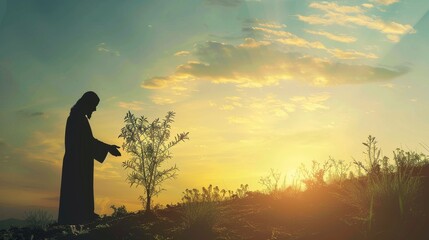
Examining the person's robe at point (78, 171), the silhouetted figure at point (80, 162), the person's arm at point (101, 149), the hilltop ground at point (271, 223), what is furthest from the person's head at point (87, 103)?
the hilltop ground at point (271, 223)

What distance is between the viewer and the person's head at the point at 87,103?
14898mm

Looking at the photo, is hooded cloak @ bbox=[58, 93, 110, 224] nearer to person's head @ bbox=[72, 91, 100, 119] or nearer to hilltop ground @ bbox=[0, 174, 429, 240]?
person's head @ bbox=[72, 91, 100, 119]

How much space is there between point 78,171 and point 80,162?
27 cm

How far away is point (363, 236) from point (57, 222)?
9866 millimetres

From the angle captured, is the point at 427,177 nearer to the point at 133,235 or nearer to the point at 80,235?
the point at 133,235

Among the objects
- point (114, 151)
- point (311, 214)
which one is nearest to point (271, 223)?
point (311, 214)

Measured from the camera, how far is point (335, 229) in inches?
361

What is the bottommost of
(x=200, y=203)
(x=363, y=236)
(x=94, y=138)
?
(x=363, y=236)

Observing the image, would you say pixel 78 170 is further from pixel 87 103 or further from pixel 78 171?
pixel 87 103

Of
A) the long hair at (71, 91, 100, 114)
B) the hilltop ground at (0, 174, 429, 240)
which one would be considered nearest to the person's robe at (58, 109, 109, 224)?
the long hair at (71, 91, 100, 114)

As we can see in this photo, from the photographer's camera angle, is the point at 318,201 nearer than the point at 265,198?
Yes

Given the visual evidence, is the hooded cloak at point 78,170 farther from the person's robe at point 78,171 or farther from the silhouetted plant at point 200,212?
the silhouetted plant at point 200,212

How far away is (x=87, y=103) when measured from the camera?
587 inches

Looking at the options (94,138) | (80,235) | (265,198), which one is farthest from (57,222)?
(265,198)
